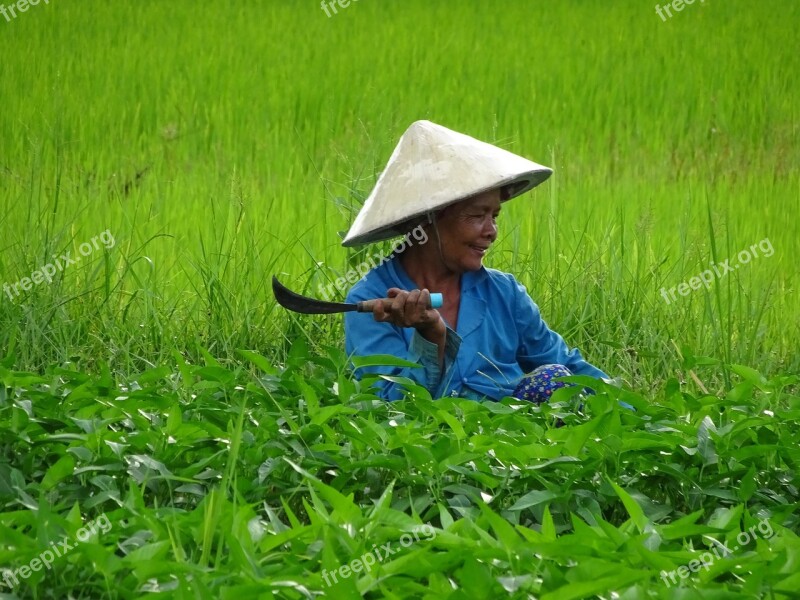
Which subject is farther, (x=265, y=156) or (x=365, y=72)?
(x=365, y=72)

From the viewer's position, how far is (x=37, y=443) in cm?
217

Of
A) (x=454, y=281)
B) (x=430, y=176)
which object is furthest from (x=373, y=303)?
(x=454, y=281)

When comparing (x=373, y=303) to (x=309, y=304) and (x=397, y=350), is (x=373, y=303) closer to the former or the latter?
(x=309, y=304)

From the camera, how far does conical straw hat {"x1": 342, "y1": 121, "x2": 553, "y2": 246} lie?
3119 mm

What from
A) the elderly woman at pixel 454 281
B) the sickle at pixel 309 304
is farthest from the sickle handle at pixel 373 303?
the elderly woman at pixel 454 281

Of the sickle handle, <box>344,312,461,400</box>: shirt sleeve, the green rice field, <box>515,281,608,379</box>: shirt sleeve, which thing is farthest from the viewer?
<box>515,281,608,379</box>: shirt sleeve

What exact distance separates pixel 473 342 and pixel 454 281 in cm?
21

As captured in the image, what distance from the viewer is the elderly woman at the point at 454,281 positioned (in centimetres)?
309

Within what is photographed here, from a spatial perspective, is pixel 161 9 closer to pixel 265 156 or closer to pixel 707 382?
pixel 265 156

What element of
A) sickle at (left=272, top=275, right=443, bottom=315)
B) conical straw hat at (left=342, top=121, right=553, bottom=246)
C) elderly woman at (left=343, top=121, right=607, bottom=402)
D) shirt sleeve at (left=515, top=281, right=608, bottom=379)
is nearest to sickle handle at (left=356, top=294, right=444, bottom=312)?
sickle at (left=272, top=275, right=443, bottom=315)

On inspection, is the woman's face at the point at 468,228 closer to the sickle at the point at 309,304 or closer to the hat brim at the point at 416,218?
the hat brim at the point at 416,218

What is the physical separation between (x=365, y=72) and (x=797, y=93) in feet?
9.35

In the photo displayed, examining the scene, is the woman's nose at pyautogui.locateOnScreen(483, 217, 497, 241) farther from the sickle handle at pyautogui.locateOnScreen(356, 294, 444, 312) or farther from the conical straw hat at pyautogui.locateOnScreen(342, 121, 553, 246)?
the sickle handle at pyautogui.locateOnScreen(356, 294, 444, 312)

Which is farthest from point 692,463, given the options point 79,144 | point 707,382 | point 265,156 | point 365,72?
point 365,72
